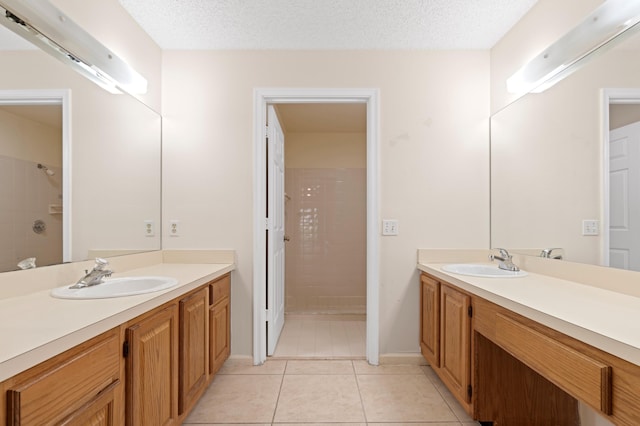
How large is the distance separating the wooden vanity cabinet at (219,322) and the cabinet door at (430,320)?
1.36m

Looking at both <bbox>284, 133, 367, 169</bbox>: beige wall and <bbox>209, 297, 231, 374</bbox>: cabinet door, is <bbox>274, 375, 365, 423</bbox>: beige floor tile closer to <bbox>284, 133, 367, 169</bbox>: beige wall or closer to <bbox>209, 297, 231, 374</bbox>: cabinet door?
<bbox>209, 297, 231, 374</bbox>: cabinet door

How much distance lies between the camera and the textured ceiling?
6.10ft

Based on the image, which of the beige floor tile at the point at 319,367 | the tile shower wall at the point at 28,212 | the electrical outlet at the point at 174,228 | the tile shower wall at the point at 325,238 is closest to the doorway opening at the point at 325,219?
the tile shower wall at the point at 325,238

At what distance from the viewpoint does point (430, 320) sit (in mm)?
2064

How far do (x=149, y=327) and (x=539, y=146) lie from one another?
2188 millimetres

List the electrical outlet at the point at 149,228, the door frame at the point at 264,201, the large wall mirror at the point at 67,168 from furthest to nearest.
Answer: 1. the door frame at the point at 264,201
2. the electrical outlet at the point at 149,228
3. the large wall mirror at the point at 67,168

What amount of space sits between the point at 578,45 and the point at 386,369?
2.17 meters

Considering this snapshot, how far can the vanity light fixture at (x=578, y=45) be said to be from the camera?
50.5 inches

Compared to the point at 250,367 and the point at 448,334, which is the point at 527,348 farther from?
the point at 250,367

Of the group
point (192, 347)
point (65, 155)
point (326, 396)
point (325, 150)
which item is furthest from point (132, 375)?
point (325, 150)

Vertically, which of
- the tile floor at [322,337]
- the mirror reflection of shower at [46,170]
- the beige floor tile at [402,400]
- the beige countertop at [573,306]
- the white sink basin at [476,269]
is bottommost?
the tile floor at [322,337]

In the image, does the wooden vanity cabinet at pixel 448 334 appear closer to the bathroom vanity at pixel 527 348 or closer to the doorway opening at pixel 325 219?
the bathroom vanity at pixel 527 348

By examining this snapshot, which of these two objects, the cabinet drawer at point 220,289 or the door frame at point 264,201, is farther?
the door frame at point 264,201

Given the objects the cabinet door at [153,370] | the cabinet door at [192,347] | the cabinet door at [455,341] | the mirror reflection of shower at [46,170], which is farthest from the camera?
the cabinet door at [455,341]
